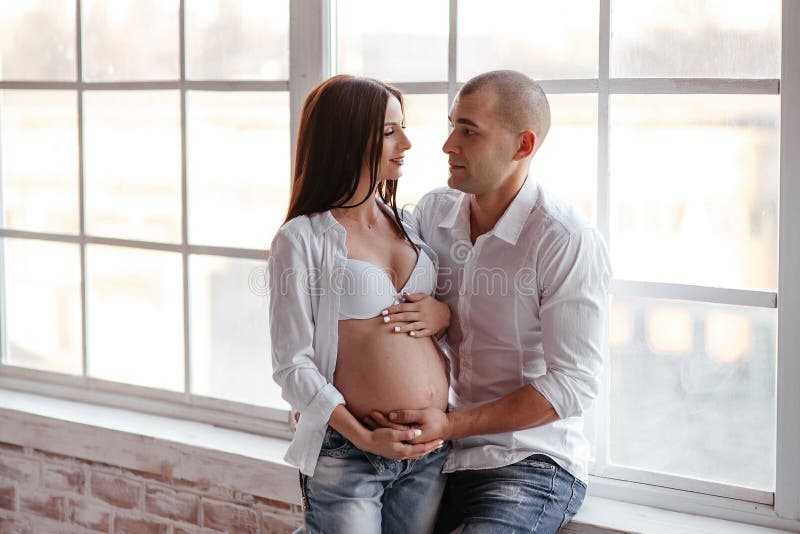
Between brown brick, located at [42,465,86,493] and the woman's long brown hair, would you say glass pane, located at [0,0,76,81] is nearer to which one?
brown brick, located at [42,465,86,493]

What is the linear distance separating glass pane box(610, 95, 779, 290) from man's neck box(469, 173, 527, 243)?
31 cm

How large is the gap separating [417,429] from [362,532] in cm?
25

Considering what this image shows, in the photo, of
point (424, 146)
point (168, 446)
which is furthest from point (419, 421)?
point (168, 446)

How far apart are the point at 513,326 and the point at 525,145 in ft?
1.30

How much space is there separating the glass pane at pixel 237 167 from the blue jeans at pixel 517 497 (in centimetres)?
103

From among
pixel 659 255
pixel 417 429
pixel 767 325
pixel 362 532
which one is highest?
pixel 659 255

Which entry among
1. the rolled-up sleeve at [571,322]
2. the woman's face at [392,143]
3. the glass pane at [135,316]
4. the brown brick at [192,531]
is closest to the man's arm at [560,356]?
the rolled-up sleeve at [571,322]

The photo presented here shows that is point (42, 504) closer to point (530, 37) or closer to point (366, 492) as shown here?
point (366, 492)

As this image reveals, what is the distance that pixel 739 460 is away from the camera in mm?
2285

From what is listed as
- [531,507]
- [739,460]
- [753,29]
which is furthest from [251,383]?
[753,29]

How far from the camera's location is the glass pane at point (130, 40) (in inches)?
115

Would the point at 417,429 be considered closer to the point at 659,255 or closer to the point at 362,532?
the point at 362,532

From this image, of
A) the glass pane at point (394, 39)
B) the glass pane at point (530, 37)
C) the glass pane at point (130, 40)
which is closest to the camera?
the glass pane at point (530, 37)

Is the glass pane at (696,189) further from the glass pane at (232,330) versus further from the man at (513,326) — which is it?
the glass pane at (232,330)
